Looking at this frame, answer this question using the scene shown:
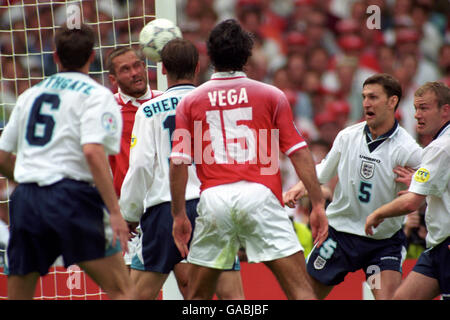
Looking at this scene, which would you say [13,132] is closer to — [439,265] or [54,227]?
[54,227]

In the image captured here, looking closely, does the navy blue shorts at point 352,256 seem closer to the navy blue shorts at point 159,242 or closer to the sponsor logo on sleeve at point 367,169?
the sponsor logo on sleeve at point 367,169

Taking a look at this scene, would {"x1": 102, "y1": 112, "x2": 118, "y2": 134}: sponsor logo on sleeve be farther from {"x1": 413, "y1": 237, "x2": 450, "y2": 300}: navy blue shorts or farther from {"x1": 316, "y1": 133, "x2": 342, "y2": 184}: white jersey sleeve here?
{"x1": 413, "y1": 237, "x2": 450, "y2": 300}: navy blue shorts

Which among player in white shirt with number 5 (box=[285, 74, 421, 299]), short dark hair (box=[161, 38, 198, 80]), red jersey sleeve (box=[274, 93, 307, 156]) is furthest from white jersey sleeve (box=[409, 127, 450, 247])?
short dark hair (box=[161, 38, 198, 80])

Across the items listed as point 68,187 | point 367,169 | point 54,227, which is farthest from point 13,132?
point 367,169

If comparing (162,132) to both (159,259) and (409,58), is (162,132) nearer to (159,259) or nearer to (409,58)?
(159,259)

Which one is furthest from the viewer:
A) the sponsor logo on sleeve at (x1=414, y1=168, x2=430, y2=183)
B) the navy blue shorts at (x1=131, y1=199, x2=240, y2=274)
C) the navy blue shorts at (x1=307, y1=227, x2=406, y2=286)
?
the navy blue shorts at (x1=307, y1=227, x2=406, y2=286)

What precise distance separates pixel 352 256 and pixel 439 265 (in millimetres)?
645

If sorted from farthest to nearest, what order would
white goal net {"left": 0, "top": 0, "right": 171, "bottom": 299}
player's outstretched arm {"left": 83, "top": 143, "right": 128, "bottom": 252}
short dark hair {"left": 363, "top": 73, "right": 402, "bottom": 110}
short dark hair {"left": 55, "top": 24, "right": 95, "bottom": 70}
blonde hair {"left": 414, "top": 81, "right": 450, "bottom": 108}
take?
white goal net {"left": 0, "top": 0, "right": 171, "bottom": 299}
short dark hair {"left": 363, "top": 73, "right": 402, "bottom": 110}
blonde hair {"left": 414, "top": 81, "right": 450, "bottom": 108}
short dark hair {"left": 55, "top": 24, "right": 95, "bottom": 70}
player's outstretched arm {"left": 83, "top": 143, "right": 128, "bottom": 252}

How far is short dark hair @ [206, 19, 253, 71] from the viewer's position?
4223 mm

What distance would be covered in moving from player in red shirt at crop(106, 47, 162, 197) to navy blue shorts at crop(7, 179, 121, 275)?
1.51 m

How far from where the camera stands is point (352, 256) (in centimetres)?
523

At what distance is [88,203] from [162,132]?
1.02m

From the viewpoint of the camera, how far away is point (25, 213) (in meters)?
3.96
